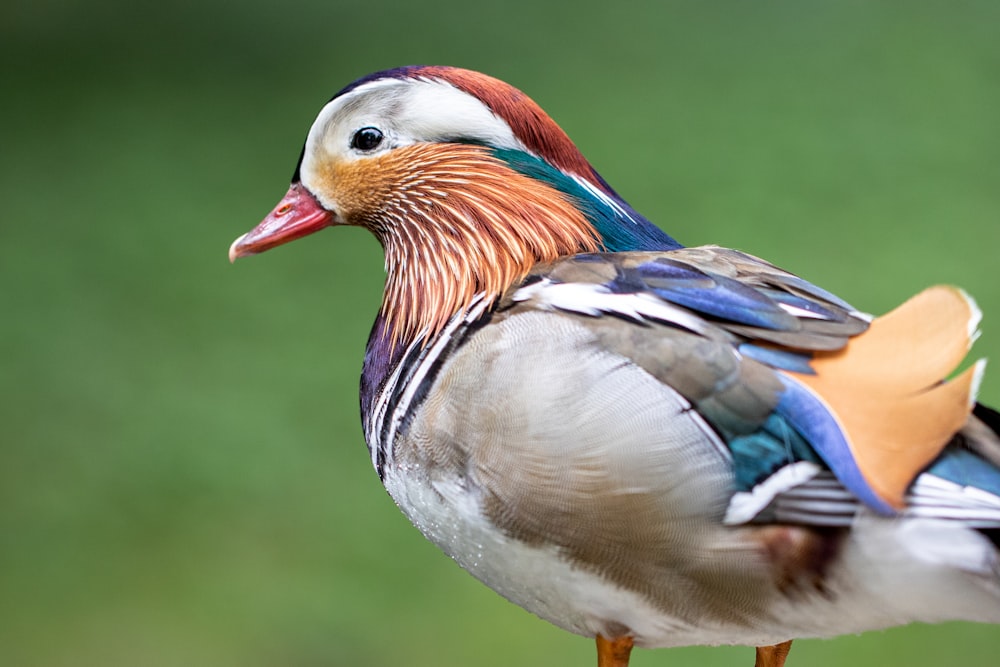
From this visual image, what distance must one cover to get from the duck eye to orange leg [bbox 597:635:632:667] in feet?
1.48

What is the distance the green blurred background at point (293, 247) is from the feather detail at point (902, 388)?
1.21m

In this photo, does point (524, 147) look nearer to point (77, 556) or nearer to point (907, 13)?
point (77, 556)

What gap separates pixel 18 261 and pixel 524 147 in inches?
88.3

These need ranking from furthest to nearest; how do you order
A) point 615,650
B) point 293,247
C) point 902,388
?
point 293,247
point 615,650
point 902,388

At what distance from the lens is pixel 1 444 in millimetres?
2369

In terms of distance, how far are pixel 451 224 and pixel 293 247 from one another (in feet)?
6.66

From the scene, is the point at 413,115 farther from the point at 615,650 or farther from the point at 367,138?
the point at 615,650

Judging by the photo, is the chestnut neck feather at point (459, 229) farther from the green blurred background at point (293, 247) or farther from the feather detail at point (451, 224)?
the green blurred background at point (293, 247)

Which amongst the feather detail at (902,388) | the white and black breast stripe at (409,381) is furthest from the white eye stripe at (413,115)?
the feather detail at (902,388)

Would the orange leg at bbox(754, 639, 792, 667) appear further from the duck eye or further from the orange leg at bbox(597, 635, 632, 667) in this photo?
the duck eye

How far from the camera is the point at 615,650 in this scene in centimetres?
96

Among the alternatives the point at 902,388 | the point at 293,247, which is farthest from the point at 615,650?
the point at 293,247

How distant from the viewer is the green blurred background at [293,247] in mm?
2055

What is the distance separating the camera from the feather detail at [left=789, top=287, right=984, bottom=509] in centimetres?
80
